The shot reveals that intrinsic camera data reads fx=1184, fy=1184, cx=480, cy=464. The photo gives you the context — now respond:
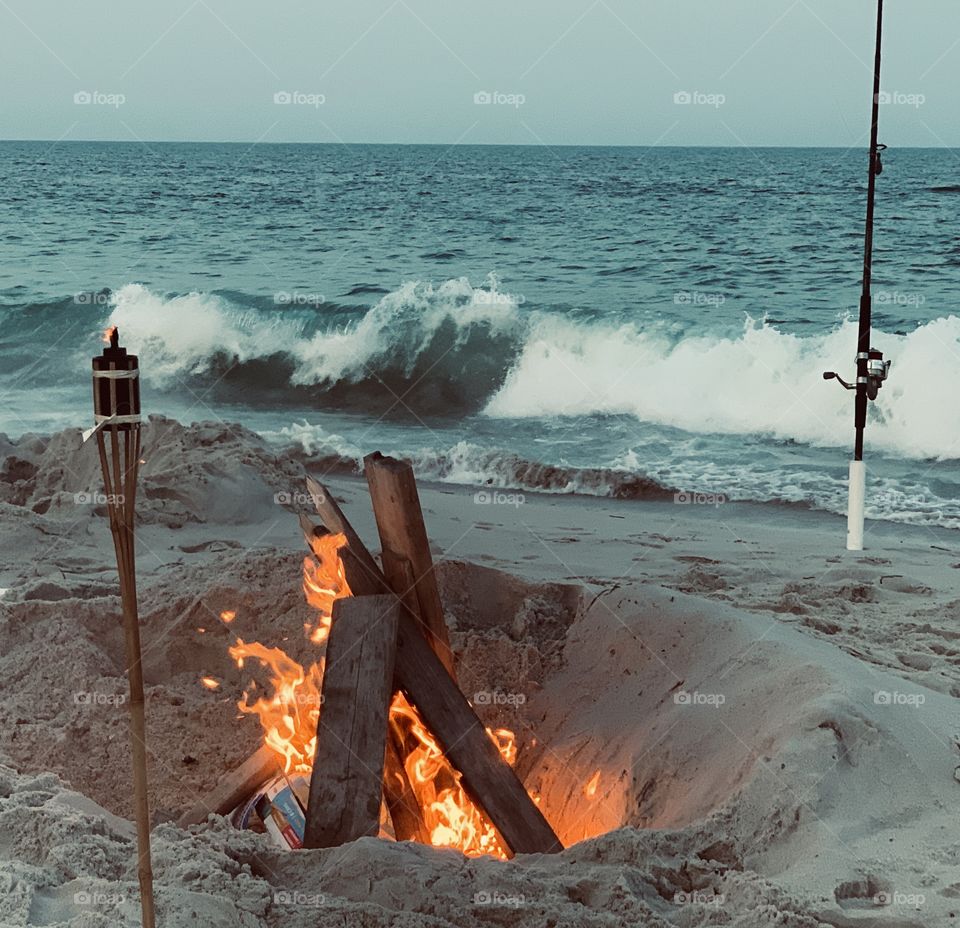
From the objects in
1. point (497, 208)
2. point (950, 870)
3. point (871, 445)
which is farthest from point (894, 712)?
point (497, 208)

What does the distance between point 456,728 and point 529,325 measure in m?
11.9

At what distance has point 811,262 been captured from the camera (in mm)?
20000

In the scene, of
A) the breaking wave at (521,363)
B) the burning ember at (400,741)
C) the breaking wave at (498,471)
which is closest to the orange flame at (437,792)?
the burning ember at (400,741)

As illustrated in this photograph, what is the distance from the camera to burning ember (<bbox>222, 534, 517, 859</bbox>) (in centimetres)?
389

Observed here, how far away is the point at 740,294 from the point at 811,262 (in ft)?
9.19

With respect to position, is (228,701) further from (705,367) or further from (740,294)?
(740,294)

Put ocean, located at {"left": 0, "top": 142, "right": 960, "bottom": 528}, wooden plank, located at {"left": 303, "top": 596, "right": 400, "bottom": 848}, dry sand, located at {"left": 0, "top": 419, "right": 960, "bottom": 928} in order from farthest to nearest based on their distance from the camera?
ocean, located at {"left": 0, "top": 142, "right": 960, "bottom": 528}
wooden plank, located at {"left": 303, "top": 596, "right": 400, "bottom": 848}
dry sand, located at {"left": 0, "top": 419, "right": 960, "bottom": 928}

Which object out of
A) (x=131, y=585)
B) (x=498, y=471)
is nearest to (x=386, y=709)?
(x=131, y=585)

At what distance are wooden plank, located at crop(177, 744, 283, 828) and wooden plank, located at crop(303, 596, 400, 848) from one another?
419mm

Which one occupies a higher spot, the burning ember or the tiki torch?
the tiki torch

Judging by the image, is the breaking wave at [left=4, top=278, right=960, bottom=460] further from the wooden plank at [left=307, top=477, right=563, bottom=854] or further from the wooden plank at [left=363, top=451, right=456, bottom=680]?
the wooden plank at [left=307, top=477, right=563, bottom=854]

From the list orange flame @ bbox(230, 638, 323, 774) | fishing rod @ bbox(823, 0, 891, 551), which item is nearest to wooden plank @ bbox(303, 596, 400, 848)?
orange flame @ bbox(230, 638, 323, 774)

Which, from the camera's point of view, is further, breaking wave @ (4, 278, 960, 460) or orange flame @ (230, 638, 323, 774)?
breaking wave @ (4, 278, 960, 460)

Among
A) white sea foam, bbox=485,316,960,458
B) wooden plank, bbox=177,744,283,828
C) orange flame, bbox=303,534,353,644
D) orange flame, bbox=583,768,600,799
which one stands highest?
white sea foam, bbox=485,316,960,458
